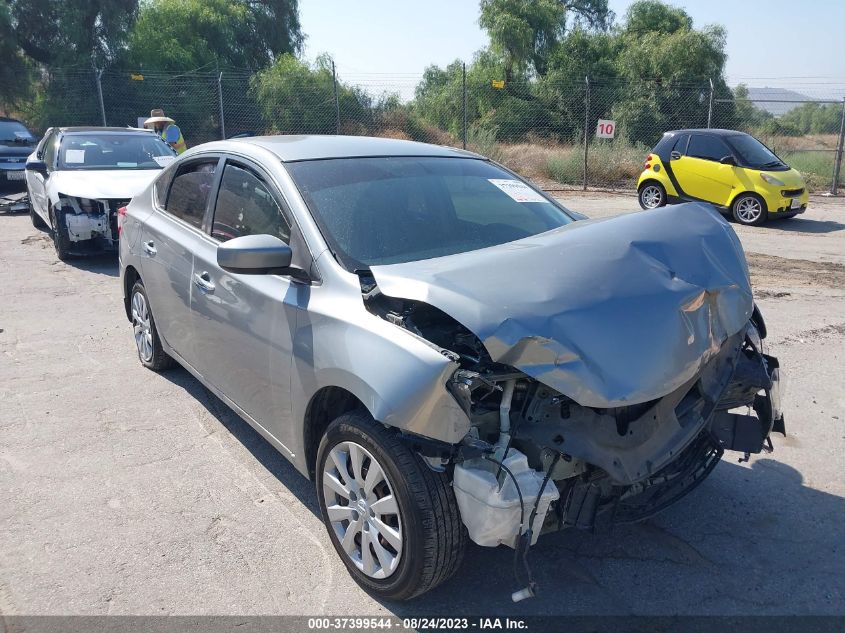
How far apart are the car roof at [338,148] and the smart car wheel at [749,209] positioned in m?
9.55

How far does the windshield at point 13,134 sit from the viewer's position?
16172 millimetres

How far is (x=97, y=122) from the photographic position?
2231 cm

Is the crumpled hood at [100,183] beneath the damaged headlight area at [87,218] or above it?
above

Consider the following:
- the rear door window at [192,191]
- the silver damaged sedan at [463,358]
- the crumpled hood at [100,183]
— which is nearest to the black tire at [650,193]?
the crumpled hood at [100,183]

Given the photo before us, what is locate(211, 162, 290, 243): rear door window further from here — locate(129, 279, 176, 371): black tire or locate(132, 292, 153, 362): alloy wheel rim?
locate(132, 292, 153, 362): alloy wheel rim

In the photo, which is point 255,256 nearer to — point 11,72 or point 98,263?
point 98,263

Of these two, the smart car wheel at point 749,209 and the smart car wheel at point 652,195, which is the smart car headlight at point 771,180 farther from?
the smart car wheel at point 652,195

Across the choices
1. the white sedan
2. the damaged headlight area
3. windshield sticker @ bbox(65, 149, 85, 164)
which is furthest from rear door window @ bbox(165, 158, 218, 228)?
windshield sticker @ bbox(65, 149, 85, 164)

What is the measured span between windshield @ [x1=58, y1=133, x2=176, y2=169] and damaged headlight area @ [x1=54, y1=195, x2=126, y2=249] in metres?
1.22

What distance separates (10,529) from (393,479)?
2086 mm

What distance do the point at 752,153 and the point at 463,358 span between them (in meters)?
11.9

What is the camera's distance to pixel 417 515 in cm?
257

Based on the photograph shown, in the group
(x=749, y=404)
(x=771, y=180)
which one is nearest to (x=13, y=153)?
(x=771, y=180)

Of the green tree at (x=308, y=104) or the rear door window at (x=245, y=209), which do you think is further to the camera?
the green tree at (x=308, y=104)
